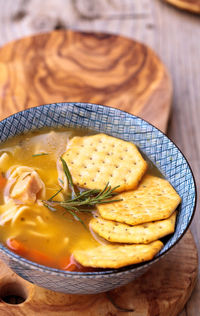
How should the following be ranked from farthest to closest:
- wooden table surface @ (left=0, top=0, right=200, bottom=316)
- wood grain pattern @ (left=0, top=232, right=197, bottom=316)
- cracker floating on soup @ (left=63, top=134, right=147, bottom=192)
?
wooden table surface @ (left=0, top=0, right=200, bottom=316) < cracker floating on soup @ (left=63, top=134, right=147, bottom=192) < wood grain pattern @ (left=0, top=232, right=197, bottom=316)

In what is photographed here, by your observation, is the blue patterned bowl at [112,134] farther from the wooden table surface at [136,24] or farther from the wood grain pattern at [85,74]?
the wooden table surface at [136,24]

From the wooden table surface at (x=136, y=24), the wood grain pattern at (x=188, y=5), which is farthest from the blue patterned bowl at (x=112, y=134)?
the wood grain pattern at (x=188, y=5)

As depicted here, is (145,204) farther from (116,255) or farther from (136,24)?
(136,24)

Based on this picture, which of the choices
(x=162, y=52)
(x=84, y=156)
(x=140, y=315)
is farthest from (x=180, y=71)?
(x=140, y=315)

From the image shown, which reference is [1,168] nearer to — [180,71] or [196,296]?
[196,296]

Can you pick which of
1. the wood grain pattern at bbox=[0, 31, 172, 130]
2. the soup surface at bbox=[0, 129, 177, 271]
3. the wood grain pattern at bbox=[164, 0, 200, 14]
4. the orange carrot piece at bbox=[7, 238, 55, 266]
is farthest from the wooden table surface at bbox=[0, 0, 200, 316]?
the orange carrot piece at bbox=[7, 238, 55, 266]

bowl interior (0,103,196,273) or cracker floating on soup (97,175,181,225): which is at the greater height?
bowl interior (0,103,196,273)

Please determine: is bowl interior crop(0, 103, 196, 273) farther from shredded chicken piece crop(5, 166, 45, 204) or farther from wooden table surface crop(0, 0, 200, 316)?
wooden table surface crop(0, 0, 200, 316)
